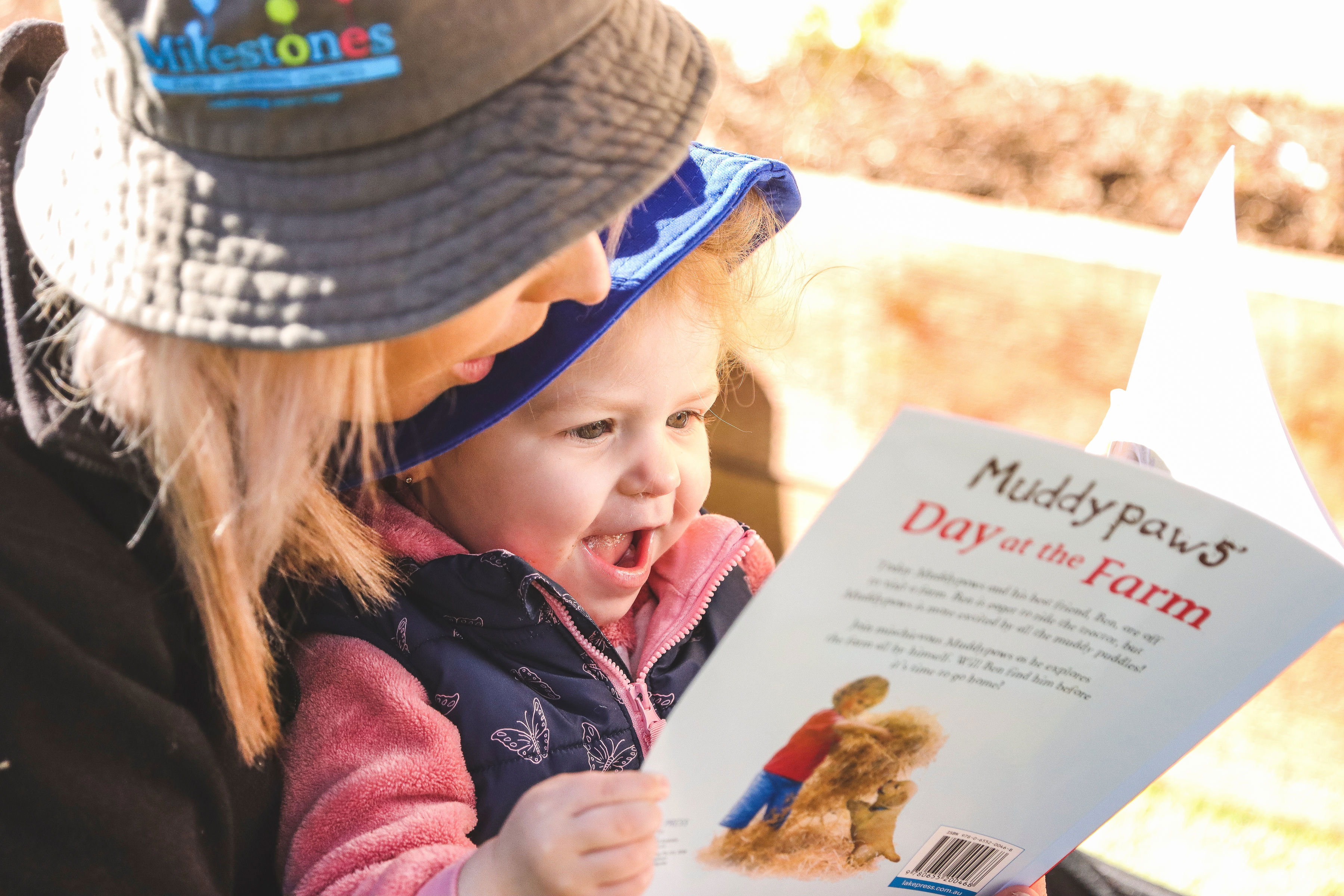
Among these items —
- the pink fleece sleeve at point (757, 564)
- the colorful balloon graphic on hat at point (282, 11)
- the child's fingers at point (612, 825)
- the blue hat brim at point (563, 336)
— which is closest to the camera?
the colorful balloon graphic on hat at point (282, 11)

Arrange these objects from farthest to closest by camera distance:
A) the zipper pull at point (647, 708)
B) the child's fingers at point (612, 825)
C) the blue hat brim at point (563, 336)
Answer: the zipper pull at point (647, 708) → the blue hat brim at point (563, 336) → the child's fingers at point (612, 825)

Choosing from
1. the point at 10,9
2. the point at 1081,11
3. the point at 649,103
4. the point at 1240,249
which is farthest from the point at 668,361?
the point at 1081,11

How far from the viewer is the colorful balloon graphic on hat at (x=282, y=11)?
521mm

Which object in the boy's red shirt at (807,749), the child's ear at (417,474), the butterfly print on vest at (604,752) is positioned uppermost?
the boy's red shirt at (807,749)

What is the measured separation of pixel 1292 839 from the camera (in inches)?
63.7

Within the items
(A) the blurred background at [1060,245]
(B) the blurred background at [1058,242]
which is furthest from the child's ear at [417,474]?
(A) the blurred background at [1060,245]

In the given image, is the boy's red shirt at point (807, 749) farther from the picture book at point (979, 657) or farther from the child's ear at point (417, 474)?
the child's ear at point (417, 474)

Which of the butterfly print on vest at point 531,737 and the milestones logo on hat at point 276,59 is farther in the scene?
the butterfly print on vest at point 531,737

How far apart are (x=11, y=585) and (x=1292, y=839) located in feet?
5.72

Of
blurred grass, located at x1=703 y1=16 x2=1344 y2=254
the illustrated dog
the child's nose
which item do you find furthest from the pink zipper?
blurred grass, located at x1=703 y1=16 x2=1344 y2=254

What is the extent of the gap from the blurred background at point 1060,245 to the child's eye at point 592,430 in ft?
2.12

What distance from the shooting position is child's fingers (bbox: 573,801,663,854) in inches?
24.5

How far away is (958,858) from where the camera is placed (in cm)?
78

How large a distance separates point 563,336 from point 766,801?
0.39 metres
